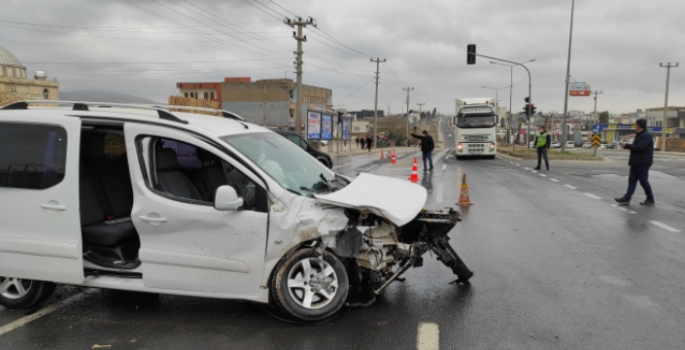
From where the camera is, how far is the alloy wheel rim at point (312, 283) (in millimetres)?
4137

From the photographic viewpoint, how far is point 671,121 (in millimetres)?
112875

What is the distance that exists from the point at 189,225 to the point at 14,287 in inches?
73.4

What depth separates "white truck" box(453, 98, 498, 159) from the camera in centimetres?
2934

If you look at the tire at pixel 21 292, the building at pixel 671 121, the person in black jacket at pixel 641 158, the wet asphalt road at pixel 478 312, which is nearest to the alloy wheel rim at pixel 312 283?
the wet asphalt road at pixel 478 312

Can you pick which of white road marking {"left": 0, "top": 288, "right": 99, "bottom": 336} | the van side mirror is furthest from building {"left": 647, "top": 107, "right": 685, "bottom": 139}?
white road marking {"left": 0, "top": 288, "right": 99, "bottom": 336}

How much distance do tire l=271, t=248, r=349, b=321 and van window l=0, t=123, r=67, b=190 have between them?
6.84 ft

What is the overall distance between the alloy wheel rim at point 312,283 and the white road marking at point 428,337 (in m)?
0.75

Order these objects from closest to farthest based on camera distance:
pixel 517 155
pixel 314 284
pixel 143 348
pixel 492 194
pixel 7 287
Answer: pixel 143 348
pixel 314 284
pixel 7 287
pixel 492 194
pixel 517 155

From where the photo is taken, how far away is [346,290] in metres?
4.21

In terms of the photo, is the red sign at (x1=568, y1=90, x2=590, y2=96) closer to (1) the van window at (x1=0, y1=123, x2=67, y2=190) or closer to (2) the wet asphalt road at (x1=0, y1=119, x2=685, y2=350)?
(2) the wet asphalt road at (x1=0, y1=119, x2=685, y2=350)

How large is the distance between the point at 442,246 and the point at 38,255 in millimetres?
3510

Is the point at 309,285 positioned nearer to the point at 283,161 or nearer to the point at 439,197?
the point at 283,161

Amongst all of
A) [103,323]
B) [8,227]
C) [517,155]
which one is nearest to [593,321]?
[103,323]

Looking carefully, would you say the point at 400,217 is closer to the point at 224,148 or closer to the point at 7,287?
the point at 224,148
